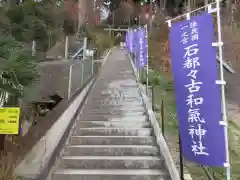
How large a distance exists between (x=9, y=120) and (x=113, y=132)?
302 cm

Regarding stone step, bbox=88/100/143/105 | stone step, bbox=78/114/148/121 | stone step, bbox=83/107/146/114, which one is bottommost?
stone step, bbox=78/114/148/121

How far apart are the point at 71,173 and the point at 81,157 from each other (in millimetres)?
634

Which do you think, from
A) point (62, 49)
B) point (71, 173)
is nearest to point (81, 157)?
point (71, 173)

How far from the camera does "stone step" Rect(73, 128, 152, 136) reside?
22.9 ft

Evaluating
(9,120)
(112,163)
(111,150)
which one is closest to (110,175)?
(112,163)

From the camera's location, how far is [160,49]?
1738cm

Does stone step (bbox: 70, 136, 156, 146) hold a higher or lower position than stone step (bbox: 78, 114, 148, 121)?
lower

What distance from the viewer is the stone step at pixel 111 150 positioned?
6.16 metres

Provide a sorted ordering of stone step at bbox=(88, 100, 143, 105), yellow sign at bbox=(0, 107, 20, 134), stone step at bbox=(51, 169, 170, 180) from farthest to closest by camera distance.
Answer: stone step at bbox=(88, 100, 143, 105), stone step at bbox=(51, 169, 170, 180), yellow sign at bbox=(0, 107, 20, 134)

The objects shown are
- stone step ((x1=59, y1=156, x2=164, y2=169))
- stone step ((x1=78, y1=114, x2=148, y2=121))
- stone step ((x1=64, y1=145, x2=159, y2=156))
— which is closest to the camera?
stone step ((x1=59, y1=156, x2=164, y2=169))

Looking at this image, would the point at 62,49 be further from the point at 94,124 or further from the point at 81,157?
the point at 81,157

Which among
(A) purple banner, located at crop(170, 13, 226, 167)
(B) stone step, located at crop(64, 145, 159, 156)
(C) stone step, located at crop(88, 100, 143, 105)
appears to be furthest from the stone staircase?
(A) purple banner, located at crop(170, 13, 226, 167)

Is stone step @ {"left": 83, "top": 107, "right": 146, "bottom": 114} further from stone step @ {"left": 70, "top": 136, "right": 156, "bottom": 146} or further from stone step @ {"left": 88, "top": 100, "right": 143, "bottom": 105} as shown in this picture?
stone step @ {"left": 70, "top": 136, "right": 156, "bottom": 146}

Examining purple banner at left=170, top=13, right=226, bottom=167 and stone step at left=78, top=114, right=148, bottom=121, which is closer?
purple banner at left=170, top=13, right=226, bottom=167
